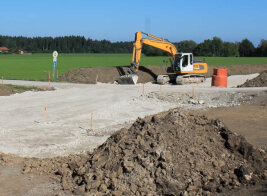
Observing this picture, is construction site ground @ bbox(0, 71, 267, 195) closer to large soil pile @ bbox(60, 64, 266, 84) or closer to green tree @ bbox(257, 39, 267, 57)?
large soil pile @ bbox(60, 64, 266, 84)

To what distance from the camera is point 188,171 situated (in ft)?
30.5

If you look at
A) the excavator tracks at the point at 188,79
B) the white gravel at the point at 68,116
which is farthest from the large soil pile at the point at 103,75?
the white gravel at the point at 68,116

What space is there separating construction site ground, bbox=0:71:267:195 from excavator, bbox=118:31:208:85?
4825 millimetres

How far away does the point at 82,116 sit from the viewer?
19.3m

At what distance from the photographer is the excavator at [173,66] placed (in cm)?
3234

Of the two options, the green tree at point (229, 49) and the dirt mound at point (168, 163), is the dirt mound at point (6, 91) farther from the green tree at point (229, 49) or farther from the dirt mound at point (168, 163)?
the green tree at point (229, 49)

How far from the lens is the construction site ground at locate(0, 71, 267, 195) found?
11.0 m

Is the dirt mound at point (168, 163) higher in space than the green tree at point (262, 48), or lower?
lower

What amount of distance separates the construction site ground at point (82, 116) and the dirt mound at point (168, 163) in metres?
0.62

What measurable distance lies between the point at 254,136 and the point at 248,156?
5.34 meters

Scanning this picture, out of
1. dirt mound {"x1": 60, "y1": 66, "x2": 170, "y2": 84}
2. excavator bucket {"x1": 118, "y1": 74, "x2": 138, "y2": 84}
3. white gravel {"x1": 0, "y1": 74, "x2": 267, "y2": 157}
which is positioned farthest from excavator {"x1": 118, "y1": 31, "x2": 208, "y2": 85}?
white gravel {"x1": 0, "y1": 74, "x2": 267, "y2": 157}

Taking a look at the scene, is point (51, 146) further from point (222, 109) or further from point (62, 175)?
point (222, 109)

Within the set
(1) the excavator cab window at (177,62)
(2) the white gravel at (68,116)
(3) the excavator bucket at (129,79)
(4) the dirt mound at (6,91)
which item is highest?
(1) the excavator cab window at (177,62)

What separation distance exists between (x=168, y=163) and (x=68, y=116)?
422 inches
